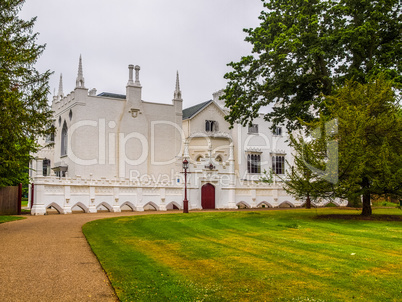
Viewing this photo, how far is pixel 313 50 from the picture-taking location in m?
23.8

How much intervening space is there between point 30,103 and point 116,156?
75.0 ft

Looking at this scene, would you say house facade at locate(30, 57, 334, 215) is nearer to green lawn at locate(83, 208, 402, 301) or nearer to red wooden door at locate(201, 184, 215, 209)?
red wooden door at locate(201, 184, 215, 209)

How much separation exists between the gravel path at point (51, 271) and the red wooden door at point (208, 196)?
22912mm

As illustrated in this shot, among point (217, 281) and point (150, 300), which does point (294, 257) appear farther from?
point (150, 300)

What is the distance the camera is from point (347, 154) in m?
20.2

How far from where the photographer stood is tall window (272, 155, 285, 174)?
53.4 m

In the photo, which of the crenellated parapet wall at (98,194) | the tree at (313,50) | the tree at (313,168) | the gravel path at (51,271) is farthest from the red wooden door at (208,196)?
the gravel path at (51,271)

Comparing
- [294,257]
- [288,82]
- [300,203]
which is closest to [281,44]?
[288,82]

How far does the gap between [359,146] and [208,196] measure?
1912 cm

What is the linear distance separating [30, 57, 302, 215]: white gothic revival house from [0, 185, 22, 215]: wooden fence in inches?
114

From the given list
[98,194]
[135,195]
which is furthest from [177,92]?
[98,194]

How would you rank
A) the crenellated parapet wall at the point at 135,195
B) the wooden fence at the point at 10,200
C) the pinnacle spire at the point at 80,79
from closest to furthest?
1. the wooden fence at the point at 10,200
2. the crenellated parapet wall at the point at 135,195
3. the pinnacle spire at the point at 80,79

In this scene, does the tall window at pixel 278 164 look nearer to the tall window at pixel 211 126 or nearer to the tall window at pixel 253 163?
the tall window at pixel 253 163

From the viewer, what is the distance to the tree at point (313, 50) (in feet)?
79.8
